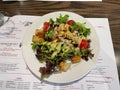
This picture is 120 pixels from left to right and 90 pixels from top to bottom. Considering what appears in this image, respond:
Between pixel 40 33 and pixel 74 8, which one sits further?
pixel 74 8

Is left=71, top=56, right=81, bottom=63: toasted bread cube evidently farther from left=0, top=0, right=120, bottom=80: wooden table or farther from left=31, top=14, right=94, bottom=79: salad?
left=0, top=0, right=120, bottom=80: wooden table

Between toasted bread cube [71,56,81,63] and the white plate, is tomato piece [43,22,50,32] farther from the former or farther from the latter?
toasted bread cube [71,56,81,63]

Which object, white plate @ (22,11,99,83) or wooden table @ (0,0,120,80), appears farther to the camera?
wooden table @ (0,0,120,80)

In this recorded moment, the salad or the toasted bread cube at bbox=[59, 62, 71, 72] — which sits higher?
the salad

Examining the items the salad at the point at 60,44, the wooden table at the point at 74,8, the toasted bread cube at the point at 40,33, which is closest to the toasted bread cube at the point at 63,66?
the salad at the point at 60,44

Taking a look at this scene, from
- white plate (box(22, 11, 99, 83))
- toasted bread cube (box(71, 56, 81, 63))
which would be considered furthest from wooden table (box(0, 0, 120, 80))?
toasted bread cube (box(71, 56, 81, 63))

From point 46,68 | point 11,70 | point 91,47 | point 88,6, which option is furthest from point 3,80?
point 88,6

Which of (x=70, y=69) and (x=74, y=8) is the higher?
(x=74, y=8)

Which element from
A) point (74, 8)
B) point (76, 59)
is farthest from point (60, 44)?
point (74, 8)

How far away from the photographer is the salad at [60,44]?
647mm

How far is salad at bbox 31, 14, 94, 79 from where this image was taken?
0.65m

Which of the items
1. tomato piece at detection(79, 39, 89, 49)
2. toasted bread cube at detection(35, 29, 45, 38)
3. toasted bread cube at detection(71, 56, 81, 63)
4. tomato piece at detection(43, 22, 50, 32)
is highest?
tomato piece at detection(43, 22, 50, 32)

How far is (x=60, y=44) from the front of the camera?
0.67 metres

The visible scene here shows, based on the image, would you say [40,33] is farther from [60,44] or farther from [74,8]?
[74,8]
